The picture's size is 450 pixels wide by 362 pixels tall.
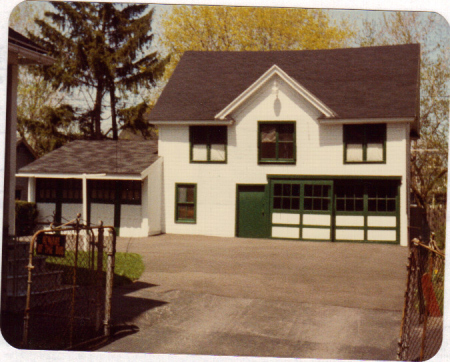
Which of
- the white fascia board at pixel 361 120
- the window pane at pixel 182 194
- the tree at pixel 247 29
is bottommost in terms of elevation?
the window pane at pixel 182 194

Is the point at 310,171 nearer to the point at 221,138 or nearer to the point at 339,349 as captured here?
the point at 221,138

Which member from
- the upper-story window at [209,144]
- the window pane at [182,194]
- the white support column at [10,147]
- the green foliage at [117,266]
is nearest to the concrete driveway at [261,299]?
the green foliage at [117,266]

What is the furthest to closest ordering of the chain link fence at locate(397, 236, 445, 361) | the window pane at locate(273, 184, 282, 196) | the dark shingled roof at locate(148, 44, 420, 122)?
the window pane at locate(273, 184, 282, 196) → the dark shingled roof at locate(148, 44, 420, 122) → the chain link fence at locate(397, 236, 445, 361)

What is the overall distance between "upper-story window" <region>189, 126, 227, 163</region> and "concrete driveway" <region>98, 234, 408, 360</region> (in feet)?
3.04

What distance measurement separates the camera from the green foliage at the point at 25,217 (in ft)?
20.8

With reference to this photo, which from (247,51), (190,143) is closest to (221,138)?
(190,143)

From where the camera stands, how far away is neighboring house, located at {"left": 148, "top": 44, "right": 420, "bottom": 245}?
6.28 metres

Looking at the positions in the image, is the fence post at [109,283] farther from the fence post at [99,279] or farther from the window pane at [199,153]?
the window pane at [199,153]

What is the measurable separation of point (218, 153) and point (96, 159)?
136 cm

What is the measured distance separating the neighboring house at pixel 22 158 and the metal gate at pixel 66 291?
62cm

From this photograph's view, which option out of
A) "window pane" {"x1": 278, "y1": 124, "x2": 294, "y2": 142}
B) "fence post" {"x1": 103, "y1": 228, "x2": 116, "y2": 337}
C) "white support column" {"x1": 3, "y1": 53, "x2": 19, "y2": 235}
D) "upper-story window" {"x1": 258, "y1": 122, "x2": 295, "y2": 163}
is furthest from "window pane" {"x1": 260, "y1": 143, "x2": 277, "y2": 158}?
"white support column" {"x1": 3, "y1": 53, "x2": 19, "y2": 235}

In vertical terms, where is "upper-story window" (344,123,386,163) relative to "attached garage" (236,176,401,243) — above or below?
above

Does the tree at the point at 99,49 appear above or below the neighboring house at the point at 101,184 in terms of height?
above

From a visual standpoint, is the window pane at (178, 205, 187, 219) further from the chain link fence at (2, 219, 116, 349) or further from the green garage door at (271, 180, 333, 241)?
the green garage door at (271, 180, 333, 241)
